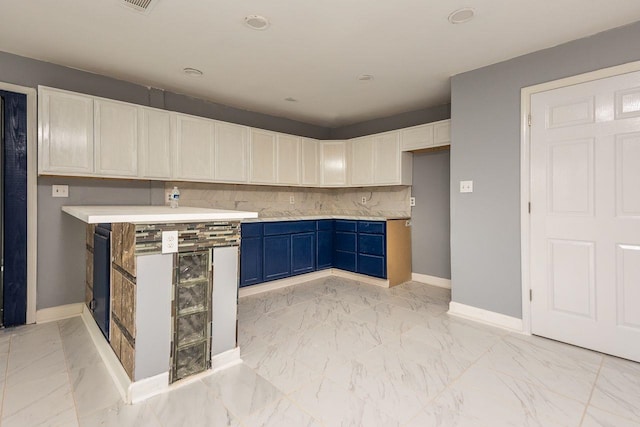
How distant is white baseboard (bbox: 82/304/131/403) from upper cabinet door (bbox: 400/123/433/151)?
12.3 ft

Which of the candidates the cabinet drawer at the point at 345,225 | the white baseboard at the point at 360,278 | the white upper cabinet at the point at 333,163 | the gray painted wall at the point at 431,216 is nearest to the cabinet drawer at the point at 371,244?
the cabinet drawer at the point at 345,225

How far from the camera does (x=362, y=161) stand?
4.71 meters

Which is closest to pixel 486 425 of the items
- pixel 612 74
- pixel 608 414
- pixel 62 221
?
pixel 608 414

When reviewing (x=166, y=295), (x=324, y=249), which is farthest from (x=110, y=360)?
(x=324, y=249)

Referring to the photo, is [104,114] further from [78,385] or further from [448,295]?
[448,295]

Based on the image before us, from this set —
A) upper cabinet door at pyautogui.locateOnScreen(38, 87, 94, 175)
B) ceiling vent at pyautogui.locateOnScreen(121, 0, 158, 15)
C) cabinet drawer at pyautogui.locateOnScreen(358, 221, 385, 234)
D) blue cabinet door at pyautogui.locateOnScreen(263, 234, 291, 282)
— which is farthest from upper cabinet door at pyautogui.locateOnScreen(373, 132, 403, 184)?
upper cabinet door at pyautogui.locateOnScreen(38, 87, 94, 175)

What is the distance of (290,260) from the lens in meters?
4.24

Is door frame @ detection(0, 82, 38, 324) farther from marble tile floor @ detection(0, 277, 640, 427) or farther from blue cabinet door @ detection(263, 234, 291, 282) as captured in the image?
blue cabinet door @ detection(263, 234, 291, 282)

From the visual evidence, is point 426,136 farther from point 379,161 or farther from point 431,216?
point 431,216

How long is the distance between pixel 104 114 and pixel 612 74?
4.26m

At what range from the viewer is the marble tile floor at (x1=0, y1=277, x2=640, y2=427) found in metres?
1.64

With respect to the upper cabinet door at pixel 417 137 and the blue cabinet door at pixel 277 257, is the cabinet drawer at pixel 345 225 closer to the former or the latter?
the blue cabinet door at pixel 277 257

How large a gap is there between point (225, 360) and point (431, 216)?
328cm

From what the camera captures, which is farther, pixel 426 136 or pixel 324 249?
pixel 324 249
